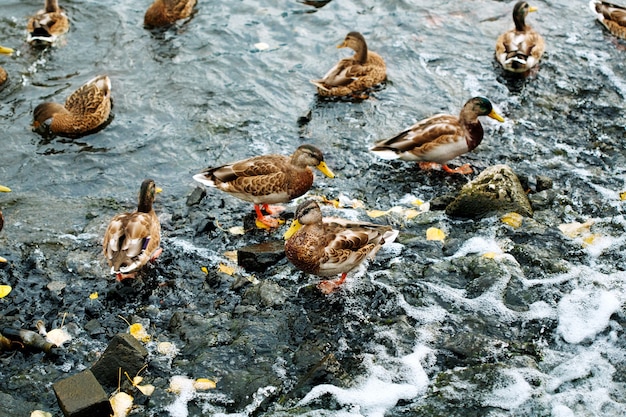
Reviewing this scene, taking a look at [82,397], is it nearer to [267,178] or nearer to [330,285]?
[330,285]

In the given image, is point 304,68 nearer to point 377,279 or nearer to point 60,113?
point 60,113

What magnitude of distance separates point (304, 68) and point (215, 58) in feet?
4.82

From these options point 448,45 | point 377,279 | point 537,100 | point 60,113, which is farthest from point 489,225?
point 60,113

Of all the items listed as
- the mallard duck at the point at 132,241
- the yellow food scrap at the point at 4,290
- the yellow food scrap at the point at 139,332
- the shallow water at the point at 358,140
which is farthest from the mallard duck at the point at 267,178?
the yellow food scrap at the point at 4,290

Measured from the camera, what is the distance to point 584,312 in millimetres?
6195

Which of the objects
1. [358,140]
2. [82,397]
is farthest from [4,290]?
[358,140]

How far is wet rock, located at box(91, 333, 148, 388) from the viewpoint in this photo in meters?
5.54

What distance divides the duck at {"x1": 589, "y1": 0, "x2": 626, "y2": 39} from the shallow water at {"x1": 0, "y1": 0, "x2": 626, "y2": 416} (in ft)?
0.66

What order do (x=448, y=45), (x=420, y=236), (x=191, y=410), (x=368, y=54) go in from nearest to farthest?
(x=191, y=410), (x=420, y=236), (x=368, y=54), (x=448, y=45)

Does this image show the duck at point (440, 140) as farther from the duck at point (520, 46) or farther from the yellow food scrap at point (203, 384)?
the yellow food scrap at point (203, 384)

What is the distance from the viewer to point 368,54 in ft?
36.1

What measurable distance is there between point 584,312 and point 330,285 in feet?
7.52

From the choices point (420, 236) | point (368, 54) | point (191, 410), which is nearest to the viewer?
point (191, 410)

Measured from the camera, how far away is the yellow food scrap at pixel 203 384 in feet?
18.3
